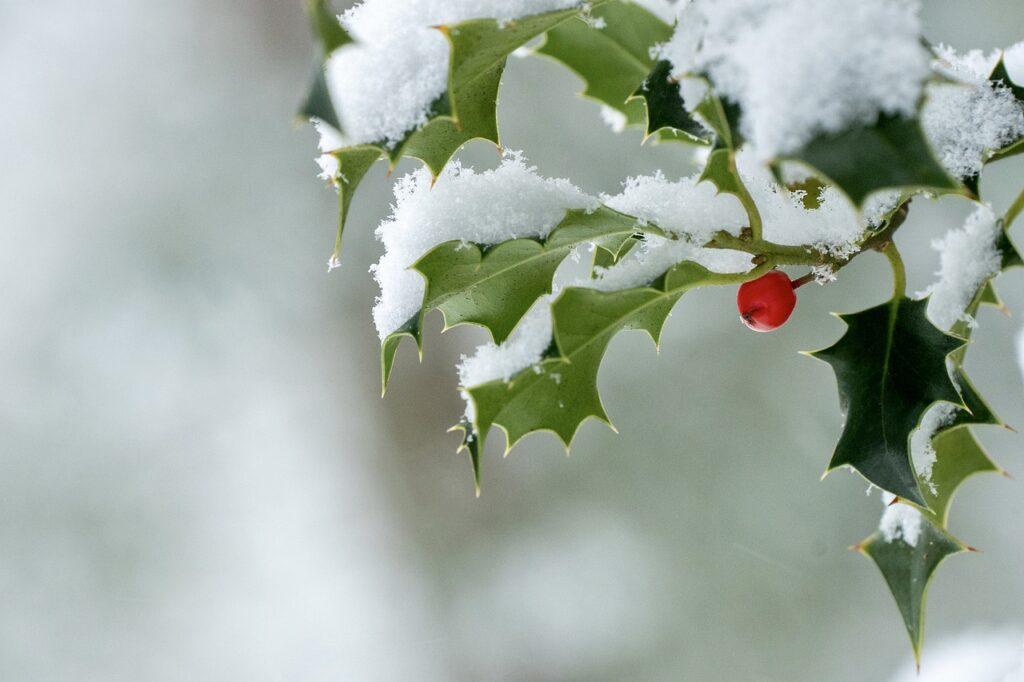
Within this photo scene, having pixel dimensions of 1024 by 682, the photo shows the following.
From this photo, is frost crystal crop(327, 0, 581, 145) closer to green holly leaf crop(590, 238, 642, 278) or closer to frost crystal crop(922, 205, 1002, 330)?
green holly leaf crop(590, 238, 642, 278)

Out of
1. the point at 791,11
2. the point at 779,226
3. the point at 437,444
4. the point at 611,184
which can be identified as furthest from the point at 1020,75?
the point at 437,444

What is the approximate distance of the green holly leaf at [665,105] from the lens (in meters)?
0.44

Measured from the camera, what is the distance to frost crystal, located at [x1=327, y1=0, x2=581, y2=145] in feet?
1.41

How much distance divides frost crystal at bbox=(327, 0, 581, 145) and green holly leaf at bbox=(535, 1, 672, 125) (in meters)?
0.15

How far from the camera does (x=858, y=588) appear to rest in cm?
201

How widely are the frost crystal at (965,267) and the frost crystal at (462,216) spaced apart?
0.25 metres

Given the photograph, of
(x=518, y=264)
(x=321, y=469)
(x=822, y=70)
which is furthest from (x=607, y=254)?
(x=321, y=469)

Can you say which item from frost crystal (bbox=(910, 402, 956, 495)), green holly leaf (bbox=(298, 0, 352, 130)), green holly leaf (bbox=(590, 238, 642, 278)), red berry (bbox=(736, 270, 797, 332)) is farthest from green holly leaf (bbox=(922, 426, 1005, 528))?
green holly leaf (bbox=(298, 0, 352, 130))

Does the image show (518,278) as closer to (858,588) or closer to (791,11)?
(791,11)

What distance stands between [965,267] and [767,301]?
134mm

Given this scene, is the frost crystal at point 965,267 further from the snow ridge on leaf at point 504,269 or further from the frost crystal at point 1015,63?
the snow ridge on leaf at point 504,269

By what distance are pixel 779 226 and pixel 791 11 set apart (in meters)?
0.21

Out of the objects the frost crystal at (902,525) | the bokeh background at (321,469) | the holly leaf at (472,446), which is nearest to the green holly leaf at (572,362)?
the holly leaf at (472,446)

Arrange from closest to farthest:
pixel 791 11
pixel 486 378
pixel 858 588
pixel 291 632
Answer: pixel 791 11, pixel 486 378, pixel 858 588, pixel 291 632
